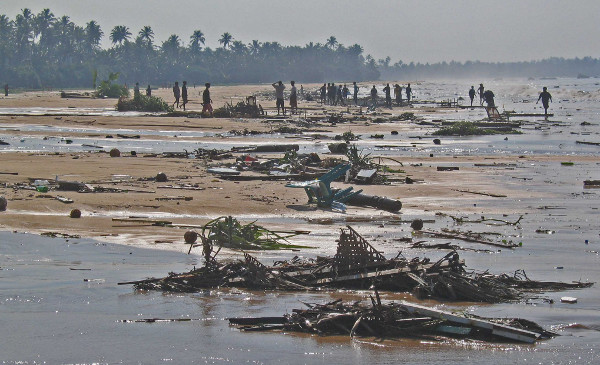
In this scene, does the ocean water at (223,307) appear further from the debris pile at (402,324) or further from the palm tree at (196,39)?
the palm tree at (196,39)

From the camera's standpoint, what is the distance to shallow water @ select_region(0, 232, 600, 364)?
6203 millimetres

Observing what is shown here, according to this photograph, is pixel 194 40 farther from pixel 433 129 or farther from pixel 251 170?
pixel 251 170

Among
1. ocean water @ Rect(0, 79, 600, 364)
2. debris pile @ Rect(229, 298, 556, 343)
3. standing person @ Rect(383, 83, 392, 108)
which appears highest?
standing person @ Rect(383, 83, 392, 108)

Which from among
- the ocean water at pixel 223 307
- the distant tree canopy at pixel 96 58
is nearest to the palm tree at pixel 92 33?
the distant tree canopy at pixel 96 58

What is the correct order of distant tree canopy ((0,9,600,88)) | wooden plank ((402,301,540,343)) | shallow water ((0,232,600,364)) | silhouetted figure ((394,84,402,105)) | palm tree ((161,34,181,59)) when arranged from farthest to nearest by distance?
1. palm tree ((161,34,181,59))
2. distant tree canopy ((0,9,600,88))
3. silhouetted figure ((394,84,402,105))
4. wooden plank ((402,301,540,343))
5. shallow water ((0,232,600,364))

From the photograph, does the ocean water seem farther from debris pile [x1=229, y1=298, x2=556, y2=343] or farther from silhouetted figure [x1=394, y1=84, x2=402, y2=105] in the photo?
silhouetted figure [x1=394, y1=84, x2=402, y2=105]

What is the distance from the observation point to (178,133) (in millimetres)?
31031

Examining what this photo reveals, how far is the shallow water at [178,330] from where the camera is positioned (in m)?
6.20

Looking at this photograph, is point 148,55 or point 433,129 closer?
point 433,129

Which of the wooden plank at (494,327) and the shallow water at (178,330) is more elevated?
the wooden plank at (494,327)

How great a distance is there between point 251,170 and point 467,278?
402 inches

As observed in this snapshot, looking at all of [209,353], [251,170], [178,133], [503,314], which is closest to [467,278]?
[503,314]

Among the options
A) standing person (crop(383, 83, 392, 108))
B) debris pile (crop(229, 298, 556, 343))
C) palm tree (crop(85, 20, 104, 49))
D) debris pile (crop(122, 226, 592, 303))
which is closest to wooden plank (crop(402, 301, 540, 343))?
debris pile (crop(229, 298, 556, 343))

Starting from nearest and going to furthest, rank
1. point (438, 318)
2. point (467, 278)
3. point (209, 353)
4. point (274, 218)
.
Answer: point (209, 353)
point (438, 318)
point (467, 278)
point (274, 218)
